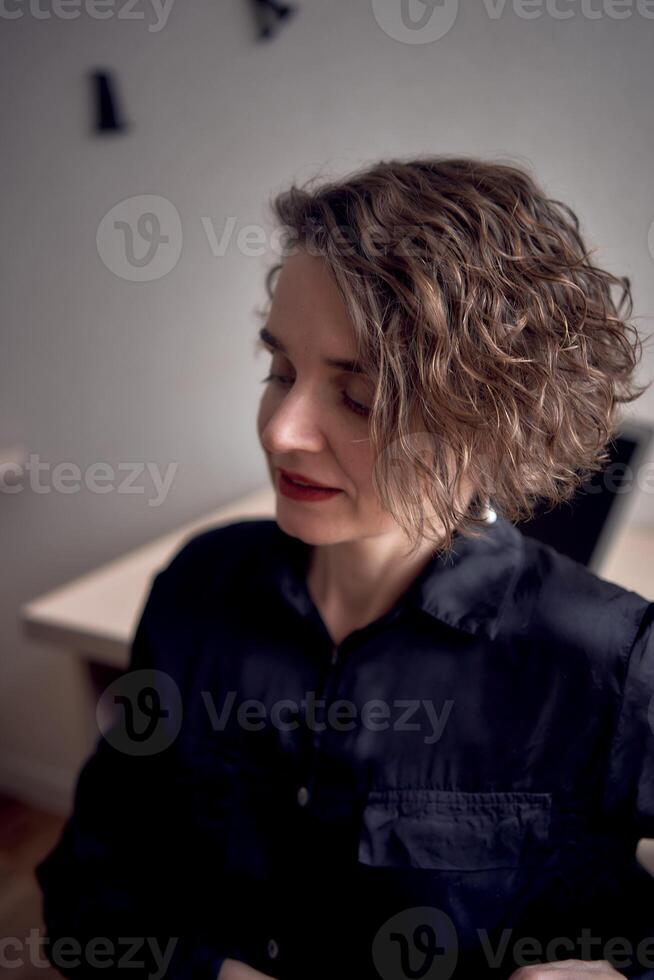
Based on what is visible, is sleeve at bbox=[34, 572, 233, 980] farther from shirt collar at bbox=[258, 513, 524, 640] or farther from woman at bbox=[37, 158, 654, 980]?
shirt collar at bbox=[258, 513, 524, 640]

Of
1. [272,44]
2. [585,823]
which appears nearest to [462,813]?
[585,823]

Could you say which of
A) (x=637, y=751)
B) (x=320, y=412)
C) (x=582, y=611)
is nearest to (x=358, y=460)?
(x=320, y=412)

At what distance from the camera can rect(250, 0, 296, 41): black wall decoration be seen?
4.08 feet

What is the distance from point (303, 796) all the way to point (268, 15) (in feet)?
4.20

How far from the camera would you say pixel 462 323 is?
59 centimetres

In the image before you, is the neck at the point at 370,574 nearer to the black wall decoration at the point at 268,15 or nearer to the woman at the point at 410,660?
the woman at the point at 410,660

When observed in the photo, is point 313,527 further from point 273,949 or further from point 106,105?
point 106,105

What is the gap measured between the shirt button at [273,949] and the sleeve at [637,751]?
352mm

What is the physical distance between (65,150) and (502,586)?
1.31 metres

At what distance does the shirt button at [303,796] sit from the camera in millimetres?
738

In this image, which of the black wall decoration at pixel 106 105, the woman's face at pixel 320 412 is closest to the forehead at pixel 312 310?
the woman's face at pixel 320 412

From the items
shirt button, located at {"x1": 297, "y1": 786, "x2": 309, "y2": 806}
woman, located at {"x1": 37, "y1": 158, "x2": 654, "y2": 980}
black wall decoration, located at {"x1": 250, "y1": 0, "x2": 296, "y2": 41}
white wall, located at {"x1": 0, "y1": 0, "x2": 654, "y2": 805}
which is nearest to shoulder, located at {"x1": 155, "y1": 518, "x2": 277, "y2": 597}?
woman, located at {"x1": 37, "y1": 158, "x2": 654, "y2": 980}

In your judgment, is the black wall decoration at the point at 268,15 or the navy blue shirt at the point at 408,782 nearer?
the navy blue shirt at the point at 408,782

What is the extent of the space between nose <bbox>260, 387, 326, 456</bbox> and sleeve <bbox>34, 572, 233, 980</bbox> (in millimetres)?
329
